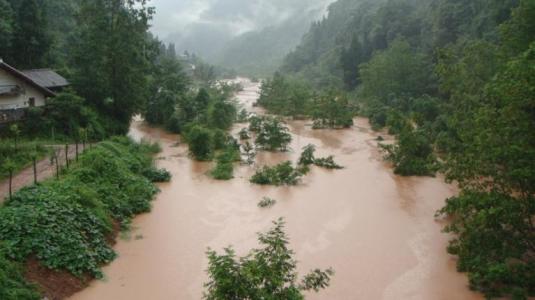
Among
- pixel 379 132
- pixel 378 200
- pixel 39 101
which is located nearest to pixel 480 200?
pixel 378 200

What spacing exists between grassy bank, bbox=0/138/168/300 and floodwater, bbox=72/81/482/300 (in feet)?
Result: 1.87

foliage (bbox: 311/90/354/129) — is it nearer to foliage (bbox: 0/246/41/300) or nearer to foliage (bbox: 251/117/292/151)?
foliage (bbox: 251/117/292/151)

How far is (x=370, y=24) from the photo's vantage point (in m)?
63.5

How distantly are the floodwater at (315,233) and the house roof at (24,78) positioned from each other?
6064 millimetres

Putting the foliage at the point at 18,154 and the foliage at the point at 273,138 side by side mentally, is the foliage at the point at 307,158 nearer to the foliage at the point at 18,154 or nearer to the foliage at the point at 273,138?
the foliage at the point at 273,138

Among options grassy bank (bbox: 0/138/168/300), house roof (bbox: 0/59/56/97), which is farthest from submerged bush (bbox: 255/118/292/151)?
house roof (bbox: 0/59/56/97)

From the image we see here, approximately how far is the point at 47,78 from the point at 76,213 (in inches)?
546

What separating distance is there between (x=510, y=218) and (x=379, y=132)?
23792 millimetres

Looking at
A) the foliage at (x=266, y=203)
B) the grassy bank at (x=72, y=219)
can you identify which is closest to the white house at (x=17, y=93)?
the grassy bank at (x=72, y=219)

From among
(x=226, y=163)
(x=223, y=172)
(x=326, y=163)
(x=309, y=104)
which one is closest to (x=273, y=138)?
(x=326, y=163)

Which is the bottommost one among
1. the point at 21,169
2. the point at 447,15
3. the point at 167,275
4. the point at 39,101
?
the point at 167,275

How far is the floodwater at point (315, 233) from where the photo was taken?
12195 mm

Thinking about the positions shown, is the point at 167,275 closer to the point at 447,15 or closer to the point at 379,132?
the point at 379,132

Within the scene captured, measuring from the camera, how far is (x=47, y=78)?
24.8 m
